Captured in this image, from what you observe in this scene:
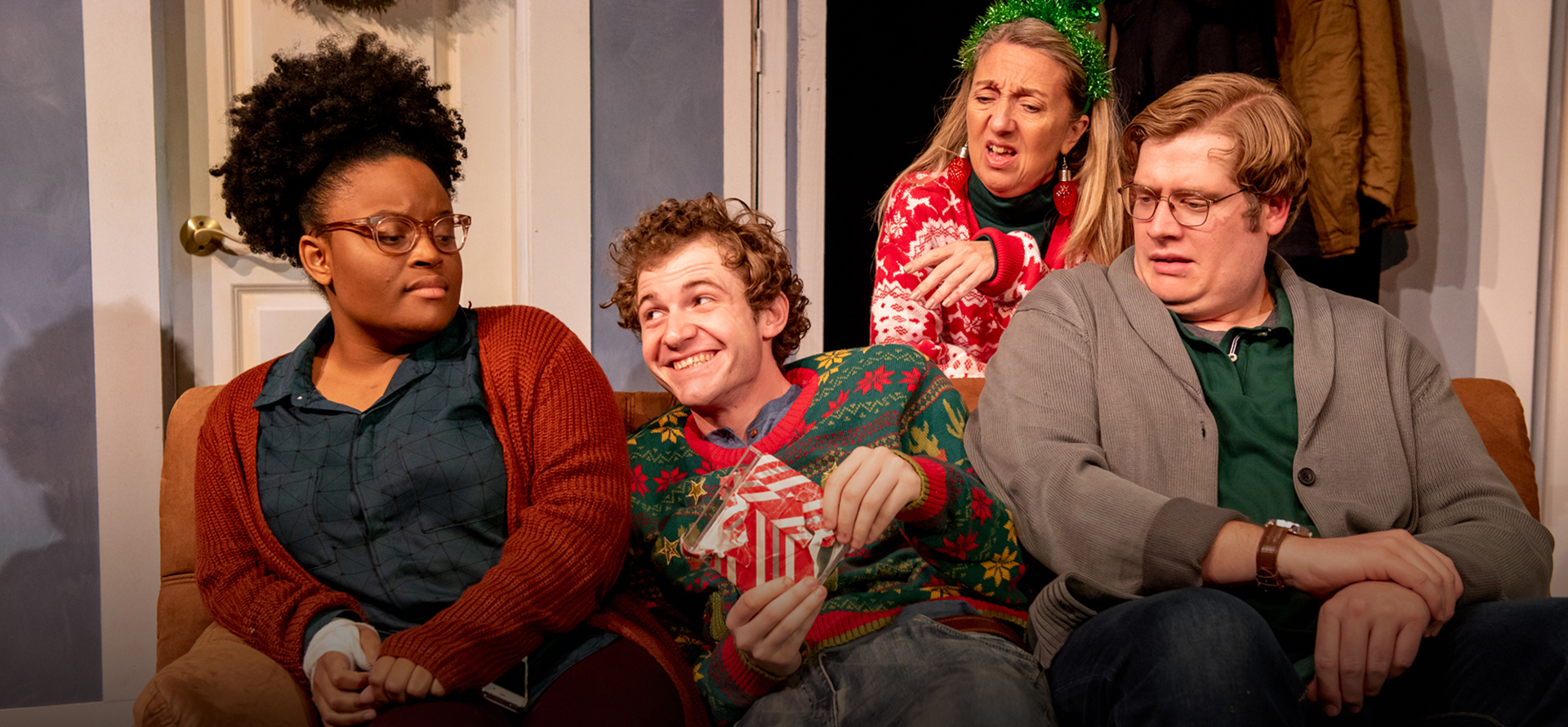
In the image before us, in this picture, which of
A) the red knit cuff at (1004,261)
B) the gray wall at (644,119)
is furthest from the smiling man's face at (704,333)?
the gray wall at (644,119)

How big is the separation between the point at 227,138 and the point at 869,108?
6.81ft

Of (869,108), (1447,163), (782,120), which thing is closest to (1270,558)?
(782,120)

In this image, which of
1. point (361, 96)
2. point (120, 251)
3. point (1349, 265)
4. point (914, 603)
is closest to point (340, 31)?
point (120, 251)

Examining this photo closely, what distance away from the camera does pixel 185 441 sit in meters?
1.65

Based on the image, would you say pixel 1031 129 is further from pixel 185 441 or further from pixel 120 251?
pixel 120 251

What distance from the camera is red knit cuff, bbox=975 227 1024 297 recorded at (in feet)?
6.77

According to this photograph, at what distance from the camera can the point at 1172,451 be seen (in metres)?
1.43

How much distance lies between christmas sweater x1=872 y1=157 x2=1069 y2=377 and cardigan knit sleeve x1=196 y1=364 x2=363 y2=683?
1.25 m

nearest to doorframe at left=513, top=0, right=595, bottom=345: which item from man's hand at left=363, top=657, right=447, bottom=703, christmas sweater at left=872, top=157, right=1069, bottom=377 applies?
christmas sweater at left=872, top=157, right=1069, bottom=377

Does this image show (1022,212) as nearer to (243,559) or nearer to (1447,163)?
(1447,163)

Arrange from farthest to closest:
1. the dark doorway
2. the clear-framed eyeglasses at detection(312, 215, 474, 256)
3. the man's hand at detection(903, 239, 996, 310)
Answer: the dark doorway
the man's hand at detection(903, 239, 996, 310)
the clear-framed eyeglasses at detection(312, 215, 474, 256)

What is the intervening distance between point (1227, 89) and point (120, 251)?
8.15ft

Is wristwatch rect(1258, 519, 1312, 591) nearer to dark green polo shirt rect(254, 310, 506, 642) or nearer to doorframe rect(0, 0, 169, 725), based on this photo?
dark green polo shirt rect(254, 310, 506, 642)

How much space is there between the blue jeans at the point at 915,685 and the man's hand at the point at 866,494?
7.9 inches
